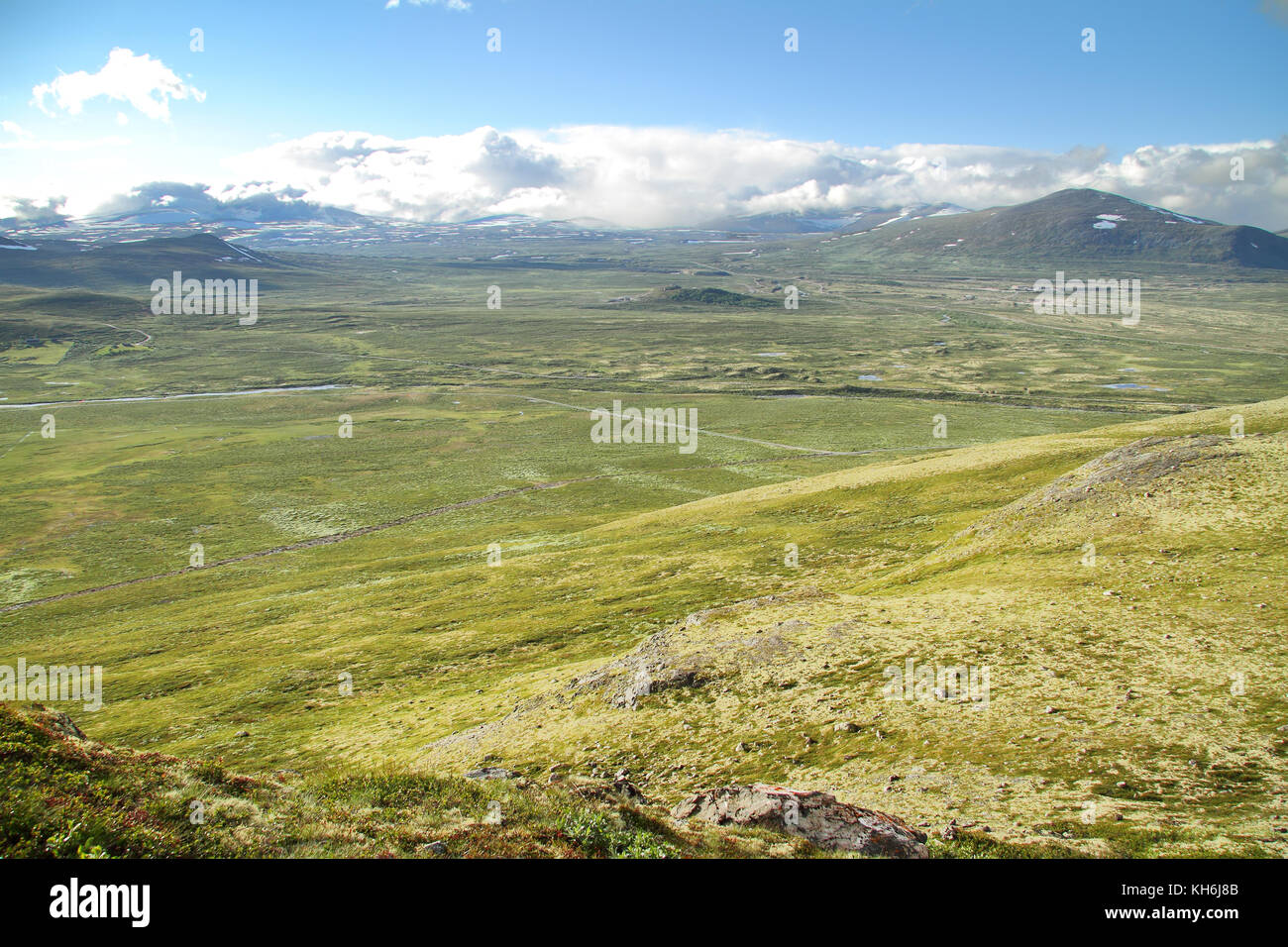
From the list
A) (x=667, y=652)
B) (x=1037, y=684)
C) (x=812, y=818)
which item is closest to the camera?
(x=812, y=818)

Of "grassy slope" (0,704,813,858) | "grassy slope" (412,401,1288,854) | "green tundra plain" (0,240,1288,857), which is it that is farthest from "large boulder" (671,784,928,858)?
"grassy slope" (412,401,1288,854)

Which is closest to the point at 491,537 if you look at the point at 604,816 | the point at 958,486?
the point at 958,486

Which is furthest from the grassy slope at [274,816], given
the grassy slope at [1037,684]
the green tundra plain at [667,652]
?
the grassy slope at [1037,684]

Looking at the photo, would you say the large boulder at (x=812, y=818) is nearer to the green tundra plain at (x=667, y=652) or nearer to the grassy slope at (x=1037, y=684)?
the green tundra plain at (x=667, y=652)

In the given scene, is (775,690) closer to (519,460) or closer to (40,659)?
(40,659)

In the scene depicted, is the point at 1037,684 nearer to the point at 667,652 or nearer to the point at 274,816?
the point at 667,652

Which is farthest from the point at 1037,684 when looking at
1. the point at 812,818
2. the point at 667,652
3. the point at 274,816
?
the point at 274,816

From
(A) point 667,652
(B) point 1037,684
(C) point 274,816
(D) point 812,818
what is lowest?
(A) point 667,652

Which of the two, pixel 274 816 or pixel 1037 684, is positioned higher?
pixel 274 816
